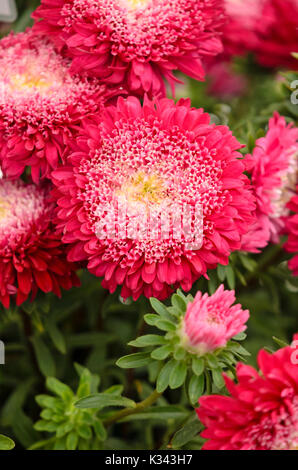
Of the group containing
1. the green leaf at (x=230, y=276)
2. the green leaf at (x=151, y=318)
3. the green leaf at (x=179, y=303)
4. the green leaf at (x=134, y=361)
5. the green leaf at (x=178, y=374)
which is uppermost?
the green leaf at (x=179, y=303)

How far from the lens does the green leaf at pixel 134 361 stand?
64 cm

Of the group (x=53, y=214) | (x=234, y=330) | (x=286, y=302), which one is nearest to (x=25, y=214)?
A: (x=53, y=214)

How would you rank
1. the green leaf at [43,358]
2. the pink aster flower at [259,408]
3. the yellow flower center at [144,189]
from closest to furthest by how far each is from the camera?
the pink aster flower at [259,408] → the yellow flower center at [144,189] → the green leaf at [43,358]

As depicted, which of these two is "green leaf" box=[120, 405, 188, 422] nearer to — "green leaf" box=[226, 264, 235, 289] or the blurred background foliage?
the blurred background foliage

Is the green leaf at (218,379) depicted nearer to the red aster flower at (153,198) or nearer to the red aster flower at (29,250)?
the red aster flower at (153,198)

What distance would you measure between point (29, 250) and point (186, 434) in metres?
0.28

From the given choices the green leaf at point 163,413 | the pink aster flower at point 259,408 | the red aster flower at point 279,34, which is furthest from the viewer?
the red aster flower at point 279,34

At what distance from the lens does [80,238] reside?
0.64 m

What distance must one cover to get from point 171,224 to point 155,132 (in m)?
0.11

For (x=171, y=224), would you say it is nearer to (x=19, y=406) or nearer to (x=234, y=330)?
(x=234, y=330)

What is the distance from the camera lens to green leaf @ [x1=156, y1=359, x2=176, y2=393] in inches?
24.5

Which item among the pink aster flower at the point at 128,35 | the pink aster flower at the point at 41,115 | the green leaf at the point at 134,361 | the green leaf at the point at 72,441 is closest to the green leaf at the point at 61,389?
the green leaf at the point at 72,441

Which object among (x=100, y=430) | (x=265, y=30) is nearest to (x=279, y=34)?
(x=265, y=30)

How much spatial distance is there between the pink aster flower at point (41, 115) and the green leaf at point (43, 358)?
307 millimetres
